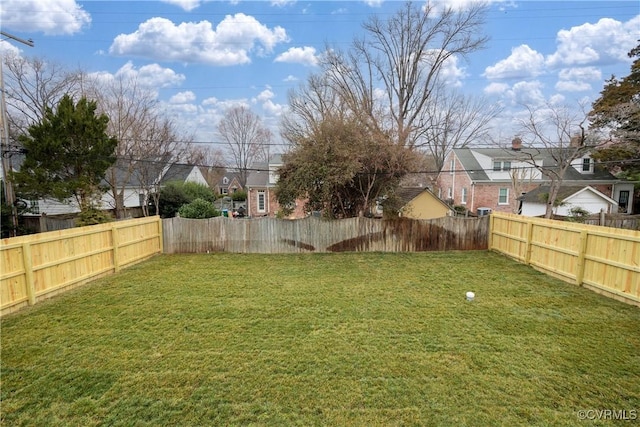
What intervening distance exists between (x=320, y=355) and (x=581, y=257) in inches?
230

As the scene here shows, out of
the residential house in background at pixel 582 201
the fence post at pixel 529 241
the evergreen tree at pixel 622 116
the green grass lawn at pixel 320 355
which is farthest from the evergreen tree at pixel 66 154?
the residential house in background at pixel 582 201

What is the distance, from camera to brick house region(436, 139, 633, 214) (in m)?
18.7

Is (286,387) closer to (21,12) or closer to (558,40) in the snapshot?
(21,12)

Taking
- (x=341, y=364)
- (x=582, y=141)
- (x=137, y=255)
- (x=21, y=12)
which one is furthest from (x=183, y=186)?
(x=582, y=141)

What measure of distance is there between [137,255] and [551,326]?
9245mm

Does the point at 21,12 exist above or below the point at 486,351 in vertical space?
above

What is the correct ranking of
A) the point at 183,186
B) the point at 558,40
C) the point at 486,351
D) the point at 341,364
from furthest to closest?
1. the point at 183,186
2. the point at 558,40
3. the point at 486,351
4. the point at 341,364

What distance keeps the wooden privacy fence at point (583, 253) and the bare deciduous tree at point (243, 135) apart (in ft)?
93.2

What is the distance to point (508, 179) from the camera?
21.4 meters

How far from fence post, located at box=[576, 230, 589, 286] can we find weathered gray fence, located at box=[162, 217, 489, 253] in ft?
12.9

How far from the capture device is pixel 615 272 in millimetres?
5602

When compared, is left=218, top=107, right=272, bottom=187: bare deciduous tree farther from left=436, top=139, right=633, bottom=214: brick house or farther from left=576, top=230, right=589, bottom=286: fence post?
left=576, top=230, right=589, bottom=286: fence post

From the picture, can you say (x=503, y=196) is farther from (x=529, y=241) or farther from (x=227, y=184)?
(x=227, y=184)

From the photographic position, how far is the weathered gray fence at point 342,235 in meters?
10.3
